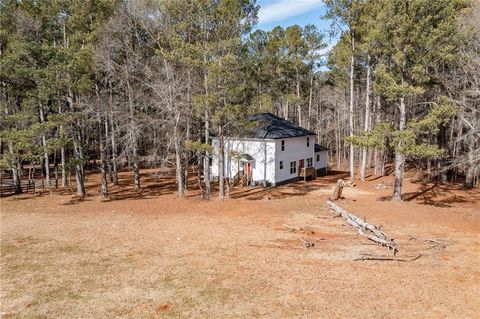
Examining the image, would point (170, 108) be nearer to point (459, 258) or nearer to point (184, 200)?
point (184, 200)

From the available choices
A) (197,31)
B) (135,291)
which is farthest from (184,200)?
(135,291)

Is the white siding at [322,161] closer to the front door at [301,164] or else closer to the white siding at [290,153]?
the white siding at [290,153]

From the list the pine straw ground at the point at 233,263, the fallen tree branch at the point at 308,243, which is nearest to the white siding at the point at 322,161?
the pine straw ground at the point at 233,263

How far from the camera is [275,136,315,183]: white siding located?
97.1 feet

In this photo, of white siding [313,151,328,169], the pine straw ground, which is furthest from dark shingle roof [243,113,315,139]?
the pine straw ground

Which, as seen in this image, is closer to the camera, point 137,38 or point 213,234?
point 213,234

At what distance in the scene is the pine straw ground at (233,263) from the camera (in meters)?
9.45

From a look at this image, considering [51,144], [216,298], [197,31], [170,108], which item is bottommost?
[216,298]

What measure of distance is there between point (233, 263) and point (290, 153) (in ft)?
65.2

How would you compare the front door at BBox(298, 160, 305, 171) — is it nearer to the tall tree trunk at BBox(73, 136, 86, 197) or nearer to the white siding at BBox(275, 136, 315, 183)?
the white siding at BBox(275, 136, 315, 183)

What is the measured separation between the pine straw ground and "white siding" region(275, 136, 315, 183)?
8.03 meters

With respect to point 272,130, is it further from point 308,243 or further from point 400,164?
point 308,243

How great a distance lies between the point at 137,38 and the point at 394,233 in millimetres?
19673

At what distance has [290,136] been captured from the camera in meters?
30.5
